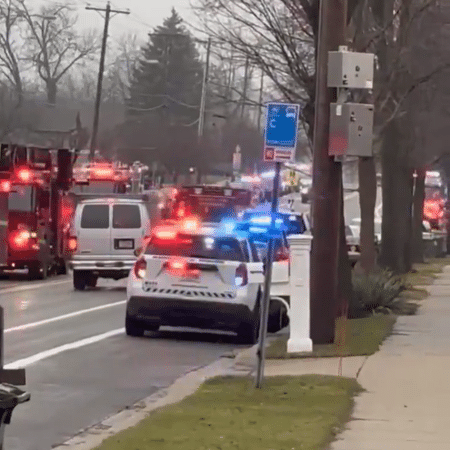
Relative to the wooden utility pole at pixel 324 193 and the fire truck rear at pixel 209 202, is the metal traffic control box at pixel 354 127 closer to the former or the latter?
the wooden utility pole at pixel 324 193

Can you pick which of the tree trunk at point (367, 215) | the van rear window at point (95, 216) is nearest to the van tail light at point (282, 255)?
the van rear window at point (95, 216)

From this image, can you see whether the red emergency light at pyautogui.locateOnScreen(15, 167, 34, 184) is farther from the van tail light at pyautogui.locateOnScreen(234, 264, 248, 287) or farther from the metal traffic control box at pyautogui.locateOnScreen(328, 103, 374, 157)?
the metal traffic control box at pyautogui.locateOnScreen(328, 103, 374, 157)

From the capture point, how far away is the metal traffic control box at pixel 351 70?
1553 centimetres

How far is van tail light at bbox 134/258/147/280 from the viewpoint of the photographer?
18.0 metres

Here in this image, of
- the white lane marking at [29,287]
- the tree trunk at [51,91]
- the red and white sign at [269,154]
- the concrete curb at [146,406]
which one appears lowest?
the white lane marking at [29,287]

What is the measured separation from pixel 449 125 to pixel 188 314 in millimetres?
23858

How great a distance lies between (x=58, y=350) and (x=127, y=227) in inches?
501

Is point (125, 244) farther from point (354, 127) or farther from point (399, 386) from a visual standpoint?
point (399, 386)

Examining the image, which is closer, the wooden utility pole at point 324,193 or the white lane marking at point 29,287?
the wooden utility pole at point 324,193

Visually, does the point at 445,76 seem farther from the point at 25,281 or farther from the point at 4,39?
the point at 4,39

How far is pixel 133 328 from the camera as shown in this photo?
→ 18.3m

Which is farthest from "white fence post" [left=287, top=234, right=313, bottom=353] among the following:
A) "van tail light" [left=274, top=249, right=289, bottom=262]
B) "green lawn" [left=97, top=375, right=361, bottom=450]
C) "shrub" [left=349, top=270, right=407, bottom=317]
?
"van tail light" [left=274, top=249, right=289, bottom=262]

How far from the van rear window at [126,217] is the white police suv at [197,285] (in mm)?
10830

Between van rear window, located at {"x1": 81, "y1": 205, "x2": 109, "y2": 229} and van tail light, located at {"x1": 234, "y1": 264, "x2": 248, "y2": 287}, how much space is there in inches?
450
